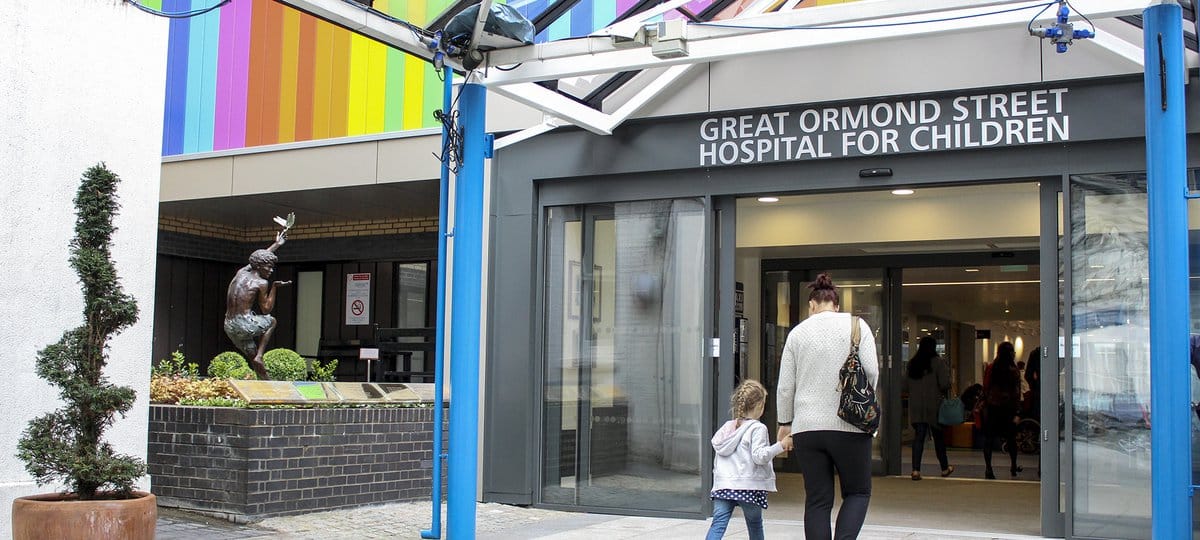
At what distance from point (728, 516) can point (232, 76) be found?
8531mm

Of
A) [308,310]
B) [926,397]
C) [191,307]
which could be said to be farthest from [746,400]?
[191,307]

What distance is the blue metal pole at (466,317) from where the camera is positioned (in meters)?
7.19

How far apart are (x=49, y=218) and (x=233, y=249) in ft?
27.8

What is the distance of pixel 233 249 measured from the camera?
15.2 metres

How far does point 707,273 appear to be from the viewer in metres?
8.75

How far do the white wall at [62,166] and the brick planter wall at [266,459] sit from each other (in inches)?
23.8

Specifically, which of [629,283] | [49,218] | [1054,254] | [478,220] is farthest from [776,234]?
[49,218]

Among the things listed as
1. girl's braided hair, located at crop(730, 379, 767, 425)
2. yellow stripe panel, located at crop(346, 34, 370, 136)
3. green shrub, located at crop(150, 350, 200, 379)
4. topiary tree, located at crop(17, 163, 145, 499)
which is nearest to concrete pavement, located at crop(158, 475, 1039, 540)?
green shrub, located at crop(150, 350, 200, 379)

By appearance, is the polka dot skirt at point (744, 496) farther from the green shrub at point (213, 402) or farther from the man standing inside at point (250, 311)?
the man standing inside at point (250, 311)

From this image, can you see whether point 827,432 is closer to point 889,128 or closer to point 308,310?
point 889,128

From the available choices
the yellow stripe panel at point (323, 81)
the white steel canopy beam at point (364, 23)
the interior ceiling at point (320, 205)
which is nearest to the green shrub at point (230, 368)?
the interior ceiling at point (320, 205)

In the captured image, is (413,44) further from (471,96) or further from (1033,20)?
(1033,20)

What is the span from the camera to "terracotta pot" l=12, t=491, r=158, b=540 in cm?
485

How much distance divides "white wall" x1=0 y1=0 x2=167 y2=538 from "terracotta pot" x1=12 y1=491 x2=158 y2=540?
1933 millimetres
